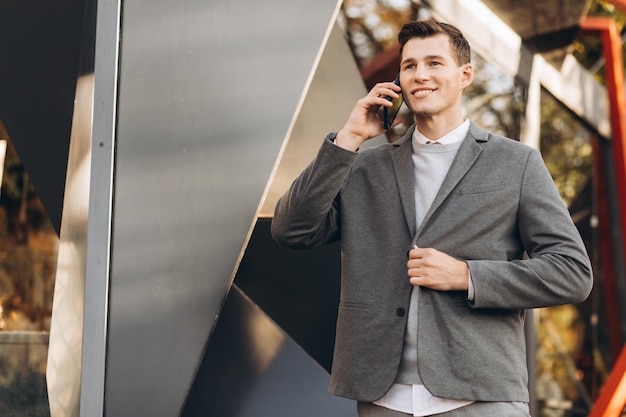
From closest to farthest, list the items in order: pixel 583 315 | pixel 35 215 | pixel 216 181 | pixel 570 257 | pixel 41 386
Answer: pixel 570 257 → pixel 216 181 → pixel 41 386 → pixel 583 315 → pixel 35 215

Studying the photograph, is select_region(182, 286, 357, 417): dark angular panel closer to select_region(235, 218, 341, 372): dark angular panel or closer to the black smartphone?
select_region(235, 218, 341, 372): dark angular panel

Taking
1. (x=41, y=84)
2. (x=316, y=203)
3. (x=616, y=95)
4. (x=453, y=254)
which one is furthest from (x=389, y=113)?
(x=616, y=95)

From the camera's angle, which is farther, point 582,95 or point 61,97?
point 582,95

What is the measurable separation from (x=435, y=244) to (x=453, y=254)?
0.18ft

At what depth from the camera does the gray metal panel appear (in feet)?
9.55

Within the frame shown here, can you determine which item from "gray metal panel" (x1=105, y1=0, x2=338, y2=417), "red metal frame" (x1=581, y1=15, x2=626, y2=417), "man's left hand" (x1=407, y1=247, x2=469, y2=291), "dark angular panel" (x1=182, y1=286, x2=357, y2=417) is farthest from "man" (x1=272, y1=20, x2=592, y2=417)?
"red metal frame" (x1=581, y1=15, x2=626, y2=417)

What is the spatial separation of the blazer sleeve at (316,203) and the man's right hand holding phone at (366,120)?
0.13ft

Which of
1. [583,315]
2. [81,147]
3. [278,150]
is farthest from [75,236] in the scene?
[583,315]

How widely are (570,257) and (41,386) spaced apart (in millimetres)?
2511

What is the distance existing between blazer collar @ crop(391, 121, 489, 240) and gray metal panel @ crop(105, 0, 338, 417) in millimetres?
845

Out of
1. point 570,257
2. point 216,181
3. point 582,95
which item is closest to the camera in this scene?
point 570,257

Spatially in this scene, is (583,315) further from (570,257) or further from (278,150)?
(570,257)

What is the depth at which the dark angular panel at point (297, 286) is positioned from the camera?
3387 millimetres

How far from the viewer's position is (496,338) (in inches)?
89.4
